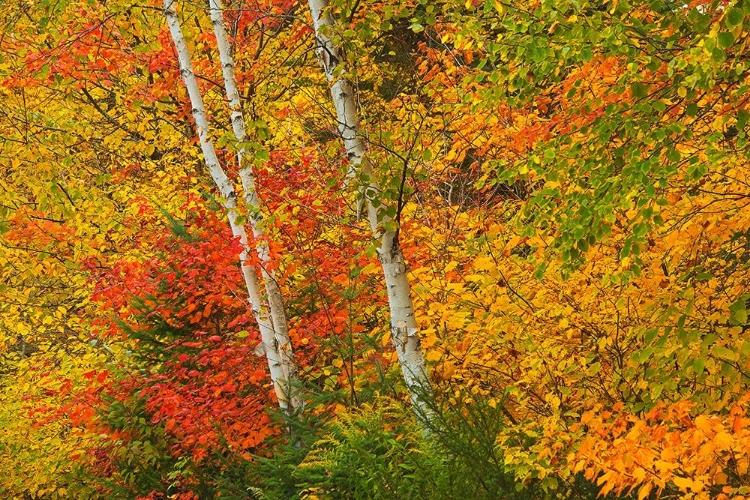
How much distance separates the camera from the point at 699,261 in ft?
19.5

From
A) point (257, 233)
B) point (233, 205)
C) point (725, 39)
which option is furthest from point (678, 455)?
point (233, 205)

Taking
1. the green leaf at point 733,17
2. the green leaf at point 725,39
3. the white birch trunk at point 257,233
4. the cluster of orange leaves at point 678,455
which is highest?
the white birch trunk at point 257,233

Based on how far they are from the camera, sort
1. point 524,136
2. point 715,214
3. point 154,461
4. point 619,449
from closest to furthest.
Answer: point 619,449 → point 715,214 → point 524,136 → point 154,461

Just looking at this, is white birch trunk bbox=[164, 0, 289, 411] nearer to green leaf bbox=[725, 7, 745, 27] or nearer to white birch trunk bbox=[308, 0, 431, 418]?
white birch trunk bbox=[308, 0, 431, 418]

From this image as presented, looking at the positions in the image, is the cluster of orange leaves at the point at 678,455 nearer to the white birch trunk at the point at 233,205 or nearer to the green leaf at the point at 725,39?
the green leaf at the point at 725,39

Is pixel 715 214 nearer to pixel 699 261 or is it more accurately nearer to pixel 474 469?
pixel 699 261

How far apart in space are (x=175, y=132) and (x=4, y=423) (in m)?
4.97

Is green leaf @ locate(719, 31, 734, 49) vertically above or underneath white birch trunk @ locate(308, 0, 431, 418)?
underneath

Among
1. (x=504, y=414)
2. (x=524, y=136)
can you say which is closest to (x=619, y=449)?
(x=504, y=414)

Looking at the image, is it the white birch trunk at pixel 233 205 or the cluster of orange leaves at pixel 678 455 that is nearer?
the cluster of orange leaves at pixel 678 455

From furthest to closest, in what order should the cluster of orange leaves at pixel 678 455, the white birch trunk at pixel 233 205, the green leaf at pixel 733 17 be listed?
the white birch trunk at pixel 233 205 → the cluster of orange leaves at pixel 678 455 → the green leaf at pixel 733 17

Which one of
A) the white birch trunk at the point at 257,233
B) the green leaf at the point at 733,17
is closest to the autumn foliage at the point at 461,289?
the green leaf at the point at 733,17

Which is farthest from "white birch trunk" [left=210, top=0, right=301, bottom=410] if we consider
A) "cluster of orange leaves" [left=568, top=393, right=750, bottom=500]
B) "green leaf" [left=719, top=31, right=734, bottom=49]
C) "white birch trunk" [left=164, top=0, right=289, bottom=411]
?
"green leaf" [left=719, top=31, right=734, bottom=49]

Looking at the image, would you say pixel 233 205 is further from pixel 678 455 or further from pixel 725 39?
pixel 725 39
